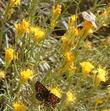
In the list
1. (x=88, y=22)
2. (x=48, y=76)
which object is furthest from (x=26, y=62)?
(x=88, y=22)

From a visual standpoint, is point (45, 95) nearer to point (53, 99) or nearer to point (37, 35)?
point (53, 99)

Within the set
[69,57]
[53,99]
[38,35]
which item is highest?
[38,35]

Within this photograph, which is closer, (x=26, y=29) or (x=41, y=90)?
(x=41, y=90)

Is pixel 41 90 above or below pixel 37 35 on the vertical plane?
below

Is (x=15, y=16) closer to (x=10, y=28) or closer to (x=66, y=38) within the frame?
(x=10, y=28)

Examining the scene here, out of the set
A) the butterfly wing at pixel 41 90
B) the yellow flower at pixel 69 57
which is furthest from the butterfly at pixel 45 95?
the yellow flower at pixel 69 57

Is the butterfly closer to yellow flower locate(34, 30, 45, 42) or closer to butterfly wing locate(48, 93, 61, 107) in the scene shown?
butterfly wing locate(48, 93, 61, 107)

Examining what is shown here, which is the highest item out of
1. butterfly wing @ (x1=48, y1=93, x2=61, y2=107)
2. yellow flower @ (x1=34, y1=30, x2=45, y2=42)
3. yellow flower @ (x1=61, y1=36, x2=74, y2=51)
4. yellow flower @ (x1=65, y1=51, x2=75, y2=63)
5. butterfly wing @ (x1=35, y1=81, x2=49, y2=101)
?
yellow flower @ (x1=34, y1=30, x2=45, y2=42)

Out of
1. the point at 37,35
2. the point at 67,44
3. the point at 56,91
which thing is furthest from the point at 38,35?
the point at 56,91

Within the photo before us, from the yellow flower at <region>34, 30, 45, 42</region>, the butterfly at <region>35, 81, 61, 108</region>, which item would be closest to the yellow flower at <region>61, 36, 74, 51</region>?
the yellow flower at <region>34, 30, 45, 42</region>

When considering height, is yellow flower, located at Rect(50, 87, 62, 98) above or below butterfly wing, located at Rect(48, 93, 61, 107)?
above
